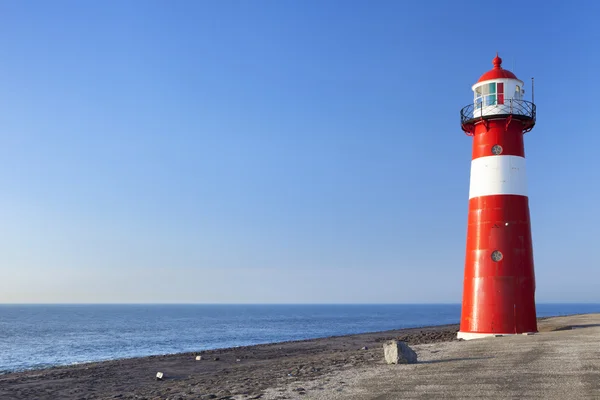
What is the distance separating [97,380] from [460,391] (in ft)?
49.8

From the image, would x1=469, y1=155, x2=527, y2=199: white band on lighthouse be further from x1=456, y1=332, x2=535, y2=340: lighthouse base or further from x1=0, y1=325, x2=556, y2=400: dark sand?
x1=0, y1=325, x2=556, y2=400: dark sand

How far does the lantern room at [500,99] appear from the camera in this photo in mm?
22656

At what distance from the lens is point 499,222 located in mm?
22203

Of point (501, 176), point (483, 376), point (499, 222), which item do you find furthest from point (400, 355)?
point (501, 176)

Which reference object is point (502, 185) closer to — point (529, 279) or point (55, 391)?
point (529, 279)

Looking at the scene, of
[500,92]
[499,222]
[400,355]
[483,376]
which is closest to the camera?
[483,376]

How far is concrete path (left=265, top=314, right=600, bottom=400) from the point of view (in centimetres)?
1202

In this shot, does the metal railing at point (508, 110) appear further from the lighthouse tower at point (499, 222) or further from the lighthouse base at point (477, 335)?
the lighthouse base at point (477, 335)

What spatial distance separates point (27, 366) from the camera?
125ft

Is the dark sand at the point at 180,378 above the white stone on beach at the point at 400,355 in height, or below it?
below

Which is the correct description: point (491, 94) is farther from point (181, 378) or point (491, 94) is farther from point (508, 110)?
point (181, 378)

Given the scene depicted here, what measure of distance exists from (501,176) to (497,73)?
441 cm

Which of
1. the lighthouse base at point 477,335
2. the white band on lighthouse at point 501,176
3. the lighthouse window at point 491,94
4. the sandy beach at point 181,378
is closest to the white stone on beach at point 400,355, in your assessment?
the sandy beach at point 181,378

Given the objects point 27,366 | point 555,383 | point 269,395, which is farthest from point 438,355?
point 27,366
